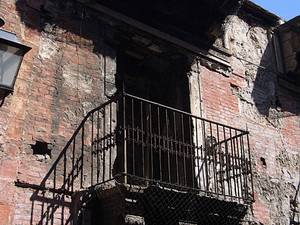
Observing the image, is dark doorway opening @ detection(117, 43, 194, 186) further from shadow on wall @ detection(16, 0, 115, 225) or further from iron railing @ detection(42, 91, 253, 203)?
shadow on wall @ detection(16, 0, 115, 225)

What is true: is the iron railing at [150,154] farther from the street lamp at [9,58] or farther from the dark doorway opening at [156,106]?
the street lamp at [9,58]

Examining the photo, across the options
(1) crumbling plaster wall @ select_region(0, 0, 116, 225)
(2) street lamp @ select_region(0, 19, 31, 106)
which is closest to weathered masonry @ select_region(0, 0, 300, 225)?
(1) crumbling plaster wall @ select_region(0, 0, 116, 225)

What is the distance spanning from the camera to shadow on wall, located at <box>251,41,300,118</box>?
29.7ft

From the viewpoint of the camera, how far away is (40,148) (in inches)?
233

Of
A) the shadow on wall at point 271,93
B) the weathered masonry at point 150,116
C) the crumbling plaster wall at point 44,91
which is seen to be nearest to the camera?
the crumbling plaster wall at point 44,91

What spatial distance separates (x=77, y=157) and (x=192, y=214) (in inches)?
61.5

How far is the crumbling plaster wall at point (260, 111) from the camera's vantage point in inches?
322

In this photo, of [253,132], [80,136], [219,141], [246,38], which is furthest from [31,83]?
[246,38]

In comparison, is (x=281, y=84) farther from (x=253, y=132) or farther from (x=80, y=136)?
(x=80, y=136)

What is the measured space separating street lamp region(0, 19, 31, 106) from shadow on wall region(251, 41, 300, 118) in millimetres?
4710

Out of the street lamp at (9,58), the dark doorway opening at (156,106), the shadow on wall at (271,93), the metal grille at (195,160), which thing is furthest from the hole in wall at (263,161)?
the street lamp at (9,58)

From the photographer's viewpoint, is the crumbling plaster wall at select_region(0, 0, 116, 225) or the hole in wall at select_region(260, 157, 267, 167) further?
the hole in wall at select_region(260, 157, 267, 167)

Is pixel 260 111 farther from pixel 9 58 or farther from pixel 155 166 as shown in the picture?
pixel 9 58

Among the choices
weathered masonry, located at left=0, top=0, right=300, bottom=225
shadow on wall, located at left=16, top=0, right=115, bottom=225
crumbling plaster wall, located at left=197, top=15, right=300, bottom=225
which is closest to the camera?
shadow on wall, located at left=16, top=0, right=115, bottom=225
